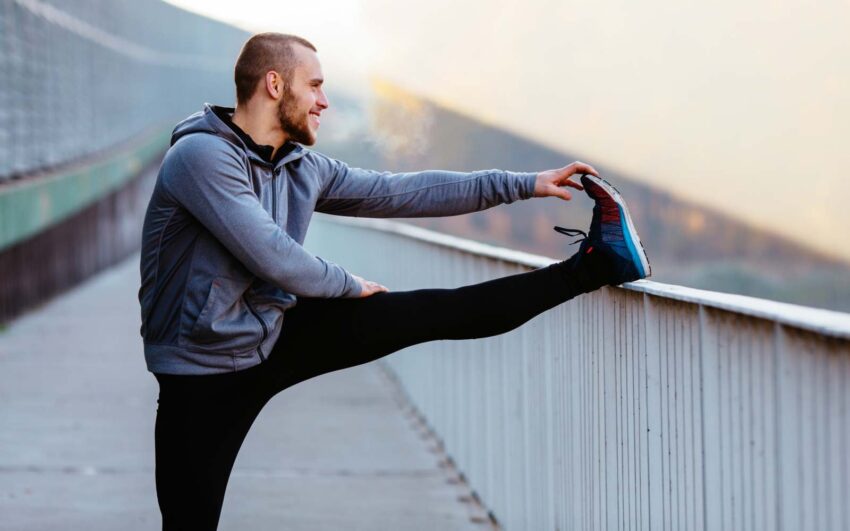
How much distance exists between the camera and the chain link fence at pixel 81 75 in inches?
831

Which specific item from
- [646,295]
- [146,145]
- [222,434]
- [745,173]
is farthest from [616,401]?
[745,173]

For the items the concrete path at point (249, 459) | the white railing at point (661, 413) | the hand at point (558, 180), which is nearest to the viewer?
the white railing at point (661, 413)

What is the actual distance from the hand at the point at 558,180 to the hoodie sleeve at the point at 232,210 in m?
0.83

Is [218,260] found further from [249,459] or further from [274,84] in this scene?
[249,459]

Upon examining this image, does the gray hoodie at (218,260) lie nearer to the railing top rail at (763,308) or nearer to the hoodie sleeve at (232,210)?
the hoodie sleeve at (232,210)

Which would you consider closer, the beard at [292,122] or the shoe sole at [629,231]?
the shoe sole at [629,231]

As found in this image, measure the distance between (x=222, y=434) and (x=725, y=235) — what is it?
4419 centimetres

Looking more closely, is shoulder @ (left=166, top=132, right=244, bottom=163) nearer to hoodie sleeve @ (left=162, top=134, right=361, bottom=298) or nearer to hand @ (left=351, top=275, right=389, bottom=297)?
hoodie sleeve @ (left=162, top=134, right=361, bottom=298)

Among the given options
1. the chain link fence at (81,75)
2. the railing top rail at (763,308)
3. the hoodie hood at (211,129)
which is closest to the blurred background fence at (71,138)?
the chain link fence at (81,75)

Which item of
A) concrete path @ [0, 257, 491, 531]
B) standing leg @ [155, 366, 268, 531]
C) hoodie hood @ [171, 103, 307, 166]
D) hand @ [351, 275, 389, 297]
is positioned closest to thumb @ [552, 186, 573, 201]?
hand @ [351, 275, 389, 297]

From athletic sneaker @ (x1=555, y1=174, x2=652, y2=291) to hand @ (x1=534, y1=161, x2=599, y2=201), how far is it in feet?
0.41

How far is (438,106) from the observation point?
56344mm

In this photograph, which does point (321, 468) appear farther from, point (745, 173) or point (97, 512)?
point (745, 173)

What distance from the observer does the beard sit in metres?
4.68
